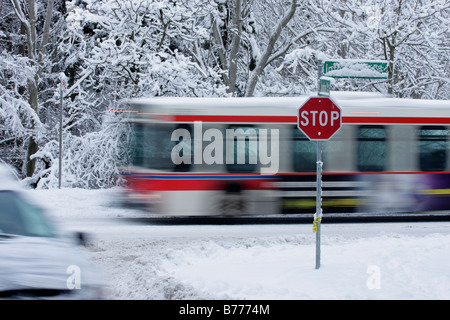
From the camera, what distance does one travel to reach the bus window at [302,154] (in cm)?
1446

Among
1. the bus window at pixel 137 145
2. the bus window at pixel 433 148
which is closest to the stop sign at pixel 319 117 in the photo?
the bus window at pixel 137 145

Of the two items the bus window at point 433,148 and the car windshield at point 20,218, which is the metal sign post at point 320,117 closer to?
the car windshield at point 20,218

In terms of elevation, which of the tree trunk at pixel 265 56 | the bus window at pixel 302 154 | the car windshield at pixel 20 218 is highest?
the tree trunk at pixel 265 56

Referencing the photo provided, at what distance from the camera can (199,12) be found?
79.5ft

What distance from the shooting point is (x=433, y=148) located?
15156mm

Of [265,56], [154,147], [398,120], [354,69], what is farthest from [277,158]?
[265,56]

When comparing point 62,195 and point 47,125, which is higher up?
point 47,125

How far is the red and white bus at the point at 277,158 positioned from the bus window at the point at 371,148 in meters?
0.02

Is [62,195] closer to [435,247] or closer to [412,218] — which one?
[412,218]

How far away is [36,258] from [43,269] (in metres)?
0.17

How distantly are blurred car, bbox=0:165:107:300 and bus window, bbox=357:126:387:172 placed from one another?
31.7 ft

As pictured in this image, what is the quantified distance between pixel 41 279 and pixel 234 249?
18.6 ft
